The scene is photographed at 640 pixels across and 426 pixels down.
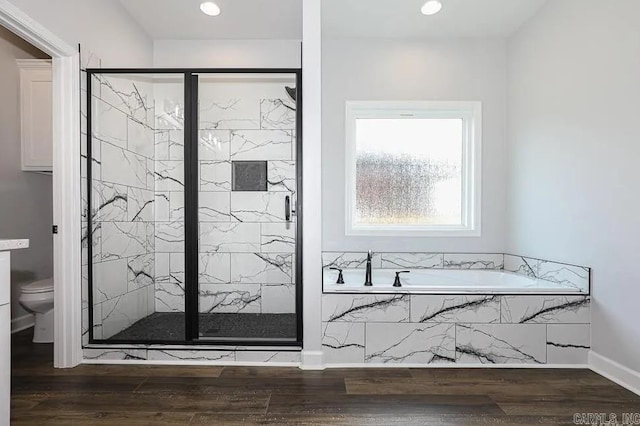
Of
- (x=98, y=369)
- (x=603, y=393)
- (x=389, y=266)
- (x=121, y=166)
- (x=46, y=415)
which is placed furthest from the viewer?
(x=389, y=266)

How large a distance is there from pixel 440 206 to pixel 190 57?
108 inches

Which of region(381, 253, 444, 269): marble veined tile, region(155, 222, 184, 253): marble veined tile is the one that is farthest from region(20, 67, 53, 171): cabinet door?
region(381, 253, 444, 269): marble veined tile

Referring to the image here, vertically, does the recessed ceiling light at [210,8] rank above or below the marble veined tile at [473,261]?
above

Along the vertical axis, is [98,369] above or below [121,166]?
below

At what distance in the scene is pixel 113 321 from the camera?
2.94 m

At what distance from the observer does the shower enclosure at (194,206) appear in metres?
2.81

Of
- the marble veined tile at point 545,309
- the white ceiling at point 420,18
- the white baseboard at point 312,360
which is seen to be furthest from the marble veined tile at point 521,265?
the white ceiling at point 420,18

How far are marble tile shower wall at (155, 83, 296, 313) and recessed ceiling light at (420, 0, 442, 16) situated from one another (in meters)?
1.38

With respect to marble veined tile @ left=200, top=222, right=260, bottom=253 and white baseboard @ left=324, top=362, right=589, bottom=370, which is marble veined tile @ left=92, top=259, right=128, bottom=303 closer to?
marble veined tile @ left=200, top=222, right=260, bottom=253

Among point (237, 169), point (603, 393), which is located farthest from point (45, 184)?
point (603, 393)

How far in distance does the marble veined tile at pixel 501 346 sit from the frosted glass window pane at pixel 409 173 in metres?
1.37

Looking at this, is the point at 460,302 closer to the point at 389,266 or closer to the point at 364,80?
the point at 389,266

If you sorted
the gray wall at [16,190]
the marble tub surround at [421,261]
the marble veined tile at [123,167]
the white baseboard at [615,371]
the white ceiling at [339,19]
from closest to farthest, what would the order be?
the white baseboard at [615,371] → the marble veined tile at [123,167] → the white ceiling at [339,19] → the gray wall at [16,190] → the marble tub surround at [421,261]

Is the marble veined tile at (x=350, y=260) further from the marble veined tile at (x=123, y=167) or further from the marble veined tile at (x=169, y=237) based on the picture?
the marble veined tile at (x=123, y=167)
